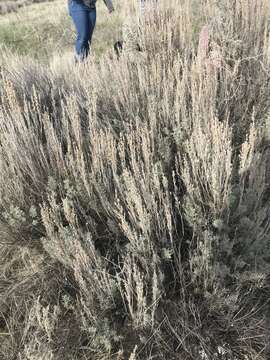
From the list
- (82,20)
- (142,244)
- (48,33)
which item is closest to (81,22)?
(82,20)

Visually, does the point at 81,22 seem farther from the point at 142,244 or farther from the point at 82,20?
the point at 142,244

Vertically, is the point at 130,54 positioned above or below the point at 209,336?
above

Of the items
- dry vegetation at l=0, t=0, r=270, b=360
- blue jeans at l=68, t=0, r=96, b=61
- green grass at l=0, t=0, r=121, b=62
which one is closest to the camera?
dry vegetation at l=0, t=0, r=270, b=360

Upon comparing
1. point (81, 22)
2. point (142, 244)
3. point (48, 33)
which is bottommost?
point (48, 33)

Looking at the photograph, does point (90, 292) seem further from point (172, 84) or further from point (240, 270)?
point (172, 84)

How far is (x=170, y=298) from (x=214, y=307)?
0.23m

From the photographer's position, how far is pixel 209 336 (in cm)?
192

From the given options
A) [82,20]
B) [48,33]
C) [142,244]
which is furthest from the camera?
[48,33]

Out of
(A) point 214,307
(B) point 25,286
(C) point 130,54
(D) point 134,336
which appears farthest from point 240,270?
Answer: (C) point 130,54

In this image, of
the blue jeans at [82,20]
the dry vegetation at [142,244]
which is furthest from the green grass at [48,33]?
the dry vegetation at [142,244]

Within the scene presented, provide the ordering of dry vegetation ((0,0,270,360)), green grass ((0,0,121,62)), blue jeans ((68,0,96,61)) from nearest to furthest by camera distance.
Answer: dry vegetation ((0,0,270,360)) → blue jeans ((68,0,96,61)) → green grass ((0,0,121,62))

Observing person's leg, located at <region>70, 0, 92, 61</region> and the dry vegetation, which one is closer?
the dry vegetation

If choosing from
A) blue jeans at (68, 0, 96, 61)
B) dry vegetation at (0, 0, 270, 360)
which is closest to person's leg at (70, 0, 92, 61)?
blue jeans at (68, 0, 96, 61)

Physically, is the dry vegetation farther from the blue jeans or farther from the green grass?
the green grass
